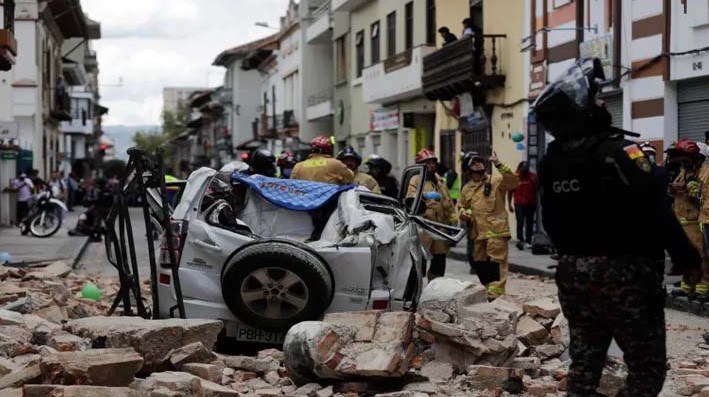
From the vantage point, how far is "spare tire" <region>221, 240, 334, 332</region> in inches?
356

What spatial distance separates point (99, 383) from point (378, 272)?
3.00 meters

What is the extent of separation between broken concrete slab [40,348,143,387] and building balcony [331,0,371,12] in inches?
1314

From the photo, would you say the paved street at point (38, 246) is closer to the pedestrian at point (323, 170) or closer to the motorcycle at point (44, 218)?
the motorcycle at point (44, 218)

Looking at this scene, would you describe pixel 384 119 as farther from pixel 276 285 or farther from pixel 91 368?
pixel 91 368

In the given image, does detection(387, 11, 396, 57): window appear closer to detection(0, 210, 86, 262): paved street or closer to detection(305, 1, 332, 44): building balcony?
detection(305, 1, 332, 44): building balcony

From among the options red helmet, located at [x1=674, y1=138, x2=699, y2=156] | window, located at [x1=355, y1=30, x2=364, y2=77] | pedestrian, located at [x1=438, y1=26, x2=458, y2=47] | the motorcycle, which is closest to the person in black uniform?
red helmet, located at [x1=674, y1=138, x2=699, y2=156]

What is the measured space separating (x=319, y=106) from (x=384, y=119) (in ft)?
37.0

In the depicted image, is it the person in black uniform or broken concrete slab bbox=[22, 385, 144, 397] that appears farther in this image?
broken concrete slab bbox=[22, 385, 144, 397]

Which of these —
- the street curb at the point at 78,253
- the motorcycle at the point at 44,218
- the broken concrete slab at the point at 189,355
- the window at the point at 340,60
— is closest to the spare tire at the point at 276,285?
the broken concrete slab at the point at 189,355

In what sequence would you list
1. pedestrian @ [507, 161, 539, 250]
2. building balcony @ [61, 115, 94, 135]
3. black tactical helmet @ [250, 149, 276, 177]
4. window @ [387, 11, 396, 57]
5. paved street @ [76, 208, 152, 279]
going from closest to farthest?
1. black tactical helmet @ [250, 149, 276, 177]
2. paved street @ [76, 208, 152, 279]
3. pedestrian @ [507, 161, 539, 250]
4. window @ [387, 11, 396, 57]
5. building balcony @ [61, 115, 94, 135]

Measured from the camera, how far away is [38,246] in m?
24.6

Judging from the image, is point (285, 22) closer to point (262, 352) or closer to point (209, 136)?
point (209, 136)

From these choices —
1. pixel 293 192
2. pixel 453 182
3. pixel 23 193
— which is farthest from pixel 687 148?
pixel 23 193

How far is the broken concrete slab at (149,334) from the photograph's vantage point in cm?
775
